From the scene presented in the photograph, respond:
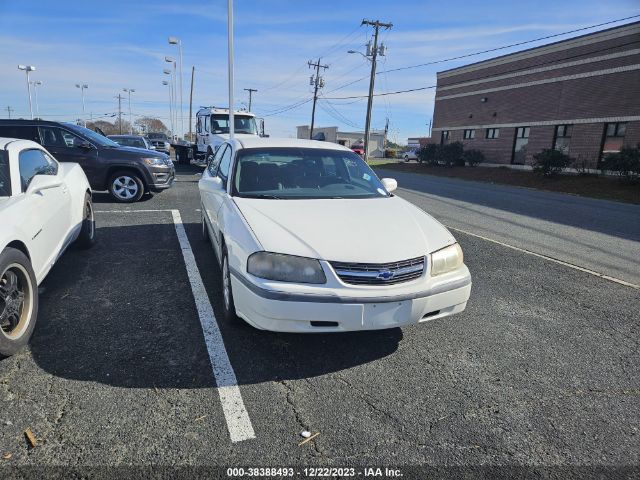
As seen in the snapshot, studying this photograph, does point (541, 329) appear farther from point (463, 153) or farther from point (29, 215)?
point (463, 153)

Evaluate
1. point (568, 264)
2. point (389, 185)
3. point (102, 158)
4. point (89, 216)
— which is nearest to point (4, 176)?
point (89, 216)

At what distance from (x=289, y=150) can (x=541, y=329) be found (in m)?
3.03

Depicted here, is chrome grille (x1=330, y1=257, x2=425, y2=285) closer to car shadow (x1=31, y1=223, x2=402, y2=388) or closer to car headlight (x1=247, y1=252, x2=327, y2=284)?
car headlight (x1=247, y1=252, x2=327, y2=284)

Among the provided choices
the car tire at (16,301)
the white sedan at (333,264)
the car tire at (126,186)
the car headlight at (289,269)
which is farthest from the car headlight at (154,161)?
the car headlight at (289,269)

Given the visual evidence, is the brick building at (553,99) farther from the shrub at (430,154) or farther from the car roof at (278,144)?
the car roof at (278,144)

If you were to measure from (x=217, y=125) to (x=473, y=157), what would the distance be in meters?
19.4

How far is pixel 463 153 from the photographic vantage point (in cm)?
3105

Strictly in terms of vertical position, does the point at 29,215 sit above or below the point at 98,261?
above

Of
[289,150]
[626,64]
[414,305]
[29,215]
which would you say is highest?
[626,64]

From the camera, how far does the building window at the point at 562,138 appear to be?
83.4ft

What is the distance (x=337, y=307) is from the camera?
9.07 ft

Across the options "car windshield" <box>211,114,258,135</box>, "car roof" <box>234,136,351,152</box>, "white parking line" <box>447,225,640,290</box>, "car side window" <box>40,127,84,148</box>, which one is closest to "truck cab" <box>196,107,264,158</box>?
"car windshield" <box>211,114,258,135</box>

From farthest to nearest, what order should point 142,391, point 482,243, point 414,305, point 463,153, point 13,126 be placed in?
point 463,153, point 13,126, point 482,243, point 414,305, point 142,391

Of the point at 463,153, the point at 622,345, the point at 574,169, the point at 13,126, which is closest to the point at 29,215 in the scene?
the point at 622,345
